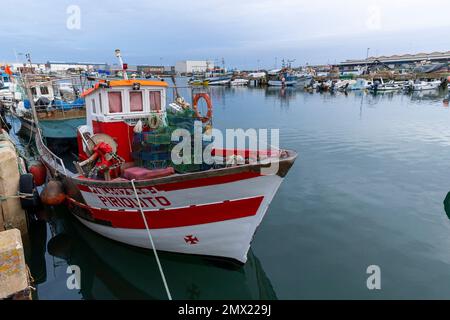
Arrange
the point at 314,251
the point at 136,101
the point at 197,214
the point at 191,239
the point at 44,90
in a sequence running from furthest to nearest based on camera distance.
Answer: the point at 44,90, the point at 136,101, the point at 314,251, the point at 191,239, the point at 197,214

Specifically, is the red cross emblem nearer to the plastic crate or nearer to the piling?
the plastic crate

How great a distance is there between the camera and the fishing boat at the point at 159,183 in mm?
6445

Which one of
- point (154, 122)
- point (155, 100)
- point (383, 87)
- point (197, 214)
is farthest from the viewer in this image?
point (383, 87)

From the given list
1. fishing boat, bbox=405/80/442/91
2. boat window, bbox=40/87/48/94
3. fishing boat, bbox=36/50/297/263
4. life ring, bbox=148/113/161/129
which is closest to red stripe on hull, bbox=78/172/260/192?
fishing boat, bbox=36/50/297/263

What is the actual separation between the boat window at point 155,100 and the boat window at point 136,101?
12.9 inches

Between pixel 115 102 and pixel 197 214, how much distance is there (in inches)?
166

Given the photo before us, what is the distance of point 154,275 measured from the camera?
297 inches

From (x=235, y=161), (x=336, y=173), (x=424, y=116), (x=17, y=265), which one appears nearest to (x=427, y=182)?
(x=336, y=173)

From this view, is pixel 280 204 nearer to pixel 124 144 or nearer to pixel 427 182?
pixel 124 144

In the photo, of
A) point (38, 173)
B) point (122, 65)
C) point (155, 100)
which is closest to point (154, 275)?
point (155, 100)

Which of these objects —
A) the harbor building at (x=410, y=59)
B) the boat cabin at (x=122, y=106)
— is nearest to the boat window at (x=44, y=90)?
the boat cabin at (x=122, y=106)

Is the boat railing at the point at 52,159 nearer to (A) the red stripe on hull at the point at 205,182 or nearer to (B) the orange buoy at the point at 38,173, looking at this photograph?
(B) the orange buoy at the point at 38,173

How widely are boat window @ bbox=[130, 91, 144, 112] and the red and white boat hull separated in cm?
269

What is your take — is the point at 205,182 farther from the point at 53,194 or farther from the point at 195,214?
the point at 53,194
